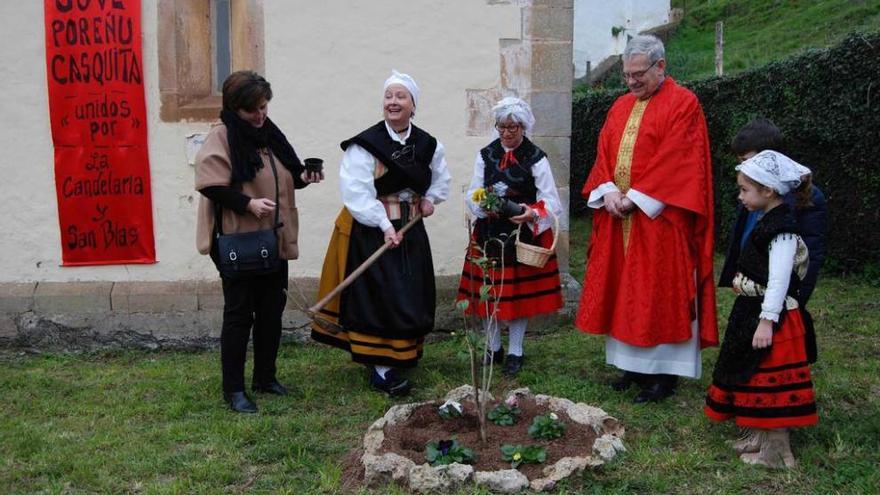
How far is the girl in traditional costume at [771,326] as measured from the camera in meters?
3.43

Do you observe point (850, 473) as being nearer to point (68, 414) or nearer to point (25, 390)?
point (68, 414)

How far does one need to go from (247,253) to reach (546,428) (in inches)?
66.2

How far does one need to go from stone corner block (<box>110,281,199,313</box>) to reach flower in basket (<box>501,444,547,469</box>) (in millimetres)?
3004

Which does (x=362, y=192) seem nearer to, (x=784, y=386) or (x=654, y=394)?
(x=654, y=394)

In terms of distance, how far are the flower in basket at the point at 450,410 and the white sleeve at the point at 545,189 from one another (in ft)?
4.28

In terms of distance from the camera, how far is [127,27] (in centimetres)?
555

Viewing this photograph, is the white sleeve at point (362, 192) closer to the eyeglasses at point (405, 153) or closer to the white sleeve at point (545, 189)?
the eyeglasses at point (405, 153)

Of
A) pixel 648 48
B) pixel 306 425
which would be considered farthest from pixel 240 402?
pixel 648 48

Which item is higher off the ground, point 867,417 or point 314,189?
point 314,189

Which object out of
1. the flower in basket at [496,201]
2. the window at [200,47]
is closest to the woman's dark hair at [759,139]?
the flower in basket at [496,201]

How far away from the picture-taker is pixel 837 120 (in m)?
7.13

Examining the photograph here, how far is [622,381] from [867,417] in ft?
4.03

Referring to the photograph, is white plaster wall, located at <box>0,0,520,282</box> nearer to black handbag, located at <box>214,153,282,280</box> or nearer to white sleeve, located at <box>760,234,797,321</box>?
black handbag, located at <box>214,153,282,280</box>

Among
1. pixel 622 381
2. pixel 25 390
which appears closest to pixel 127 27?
pixel 25 390
